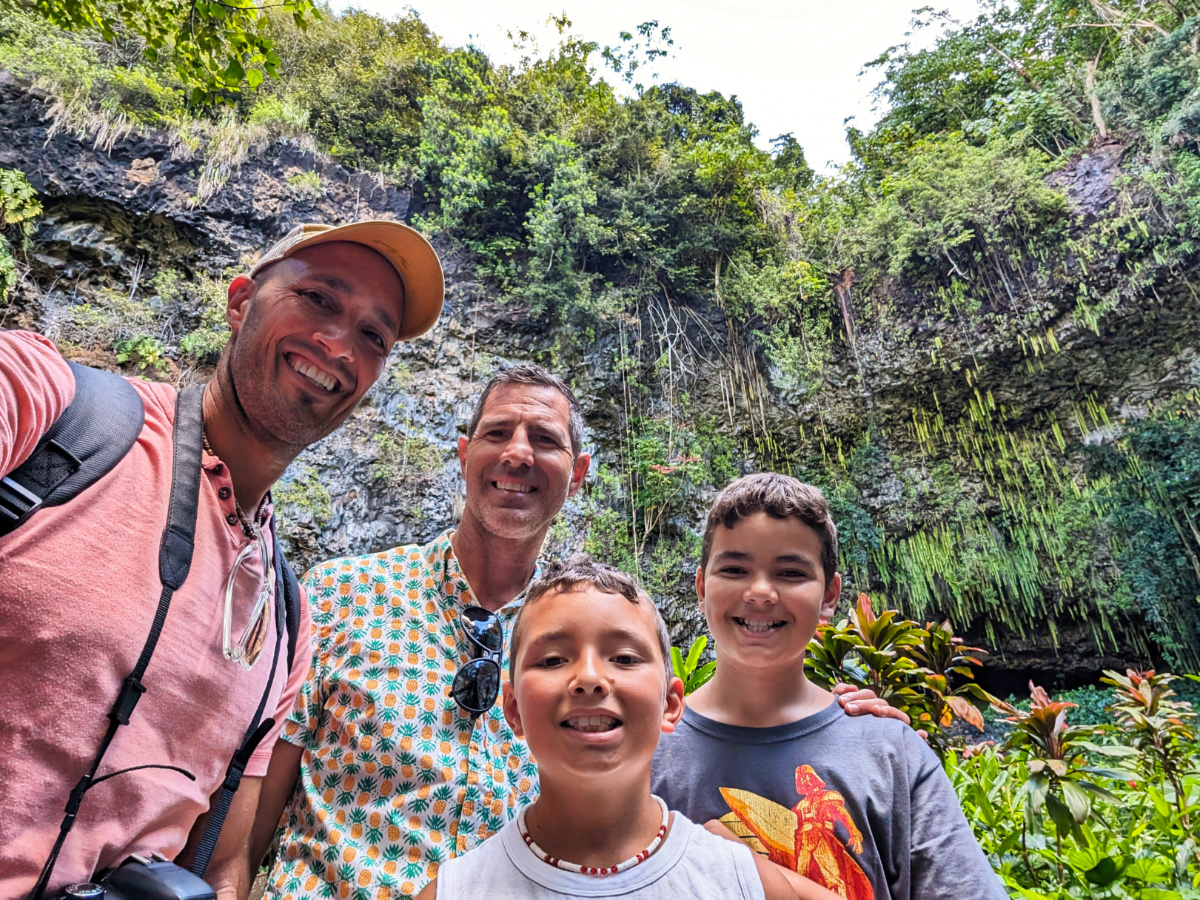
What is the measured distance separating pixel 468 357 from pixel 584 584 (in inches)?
278

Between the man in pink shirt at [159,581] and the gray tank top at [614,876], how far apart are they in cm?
54

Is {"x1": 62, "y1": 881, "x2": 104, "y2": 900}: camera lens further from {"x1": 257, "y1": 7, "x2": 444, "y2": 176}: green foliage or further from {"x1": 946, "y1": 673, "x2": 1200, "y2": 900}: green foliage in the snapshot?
{"x1": 257, "y1": 7, "x2": 444, "y2": 176}: green foliage

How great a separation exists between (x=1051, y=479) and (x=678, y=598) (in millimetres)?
5409

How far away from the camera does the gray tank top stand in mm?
932

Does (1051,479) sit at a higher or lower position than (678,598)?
higher

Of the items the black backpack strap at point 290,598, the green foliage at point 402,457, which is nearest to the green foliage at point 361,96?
the green foliage at point 402,457

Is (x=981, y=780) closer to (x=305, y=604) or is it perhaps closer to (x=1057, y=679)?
(x=305, y=604)

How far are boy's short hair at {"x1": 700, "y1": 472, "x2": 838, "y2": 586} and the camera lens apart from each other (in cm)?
127

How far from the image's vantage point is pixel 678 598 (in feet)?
25.2

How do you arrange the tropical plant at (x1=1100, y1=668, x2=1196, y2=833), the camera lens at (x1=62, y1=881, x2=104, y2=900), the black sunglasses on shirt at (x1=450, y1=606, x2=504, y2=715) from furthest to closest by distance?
the tropical plant at (x1=1100, y1=668, x2=1196, y2=833), the black sunglasses on shirt at (x1=450, y1=606, x2=504, y2=715), the camera lens at (x1=62, y1=881, x2=104, y2=900)

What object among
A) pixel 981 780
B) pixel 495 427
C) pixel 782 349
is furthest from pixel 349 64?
pixel 981 780

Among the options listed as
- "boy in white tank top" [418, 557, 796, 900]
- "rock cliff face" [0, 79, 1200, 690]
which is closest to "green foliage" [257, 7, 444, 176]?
"rock cliff face" [0, 79, 1200, 690]

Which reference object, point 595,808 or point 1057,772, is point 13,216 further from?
point 1057,772

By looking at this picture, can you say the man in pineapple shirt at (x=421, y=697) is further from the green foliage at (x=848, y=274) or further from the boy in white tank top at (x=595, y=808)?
the green foliage at (x=848, y=274)
